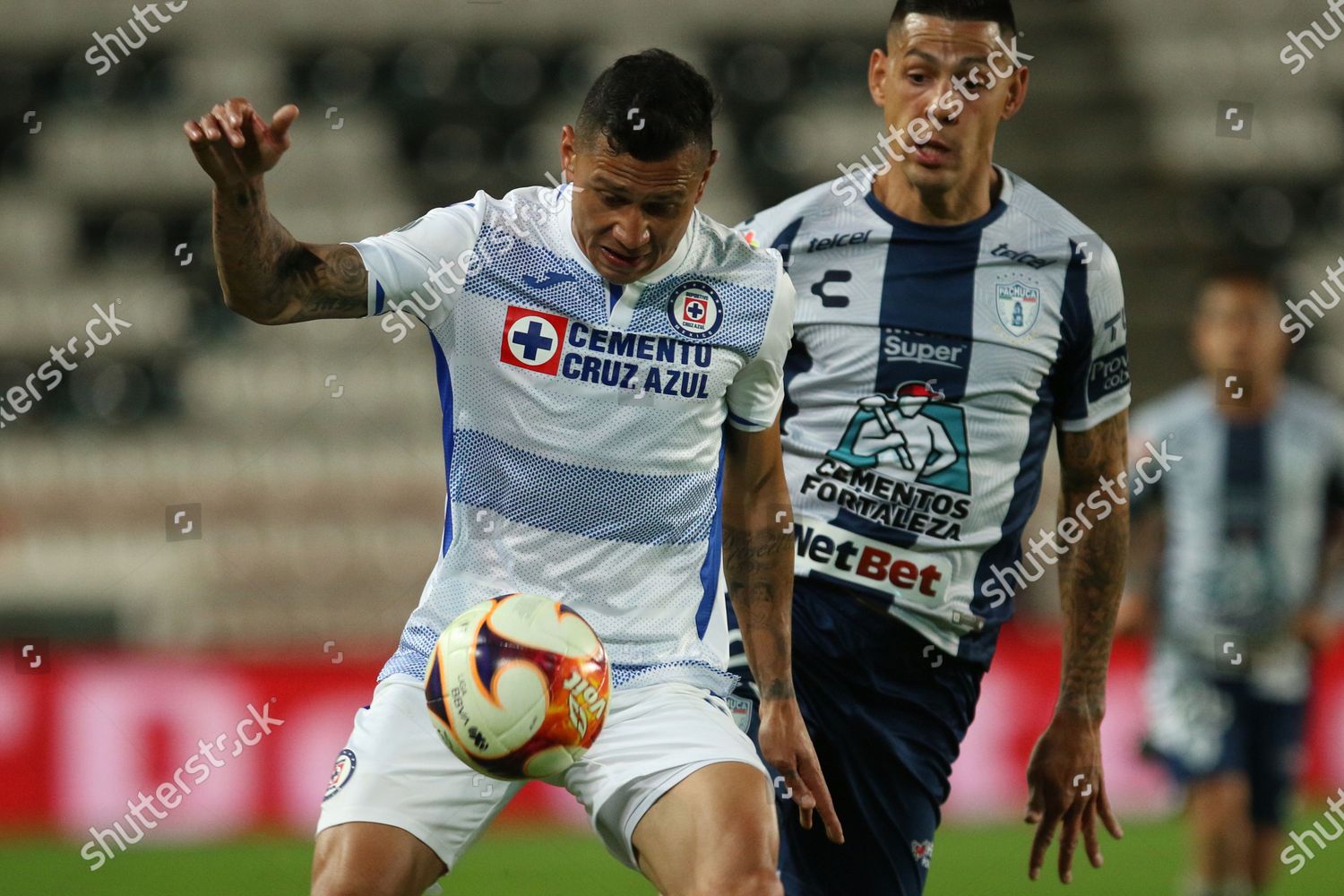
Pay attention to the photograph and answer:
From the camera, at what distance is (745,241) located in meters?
3.73

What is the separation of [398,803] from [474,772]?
16cm

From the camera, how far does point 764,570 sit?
375cm

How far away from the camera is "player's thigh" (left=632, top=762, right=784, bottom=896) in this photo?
313 cm

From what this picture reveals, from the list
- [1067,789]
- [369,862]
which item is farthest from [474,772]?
[1067,789]

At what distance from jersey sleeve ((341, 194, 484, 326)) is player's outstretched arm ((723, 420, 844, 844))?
0.70m

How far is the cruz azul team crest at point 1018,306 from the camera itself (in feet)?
13.9

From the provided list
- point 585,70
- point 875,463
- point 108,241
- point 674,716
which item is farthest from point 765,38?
point 674,716

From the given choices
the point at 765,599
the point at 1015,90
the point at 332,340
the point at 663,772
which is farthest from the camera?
the point at 332,340

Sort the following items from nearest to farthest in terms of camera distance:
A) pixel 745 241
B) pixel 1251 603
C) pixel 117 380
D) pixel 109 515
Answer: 1. pixel 745 241
2. pixel 1251 603
3. pixel 109 515
4. pixel 117 380

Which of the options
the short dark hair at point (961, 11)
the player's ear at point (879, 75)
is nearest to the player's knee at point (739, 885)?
the player's ear at point (879, 75)

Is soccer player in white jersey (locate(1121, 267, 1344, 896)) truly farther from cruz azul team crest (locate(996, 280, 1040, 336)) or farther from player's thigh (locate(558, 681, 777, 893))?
player's thigh (locate(558, 681, 777, 893))

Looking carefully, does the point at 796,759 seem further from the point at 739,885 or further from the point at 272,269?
the point at 272,269

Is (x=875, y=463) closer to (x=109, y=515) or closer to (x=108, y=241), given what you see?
(x=109, y=515)

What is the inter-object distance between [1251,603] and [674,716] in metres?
4.21
